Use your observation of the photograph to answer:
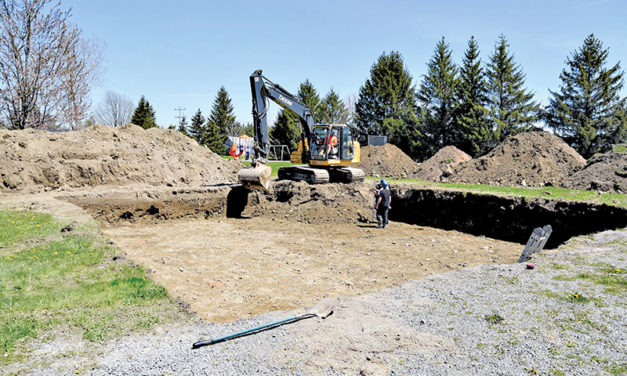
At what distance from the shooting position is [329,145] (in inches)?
648

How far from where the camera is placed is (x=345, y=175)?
17.2 metres

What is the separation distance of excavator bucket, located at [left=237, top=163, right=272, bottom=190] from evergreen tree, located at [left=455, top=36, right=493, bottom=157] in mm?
23071

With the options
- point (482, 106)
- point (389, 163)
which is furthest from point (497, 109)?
point (389, 163)

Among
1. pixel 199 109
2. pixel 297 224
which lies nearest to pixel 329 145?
pixel 297 224

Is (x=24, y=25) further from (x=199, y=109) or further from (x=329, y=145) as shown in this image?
(x=199, y=109)

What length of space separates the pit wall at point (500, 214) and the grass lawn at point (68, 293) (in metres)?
10.9

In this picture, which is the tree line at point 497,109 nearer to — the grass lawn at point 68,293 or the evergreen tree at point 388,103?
the evergreen tree at point 388,103

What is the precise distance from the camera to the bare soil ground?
7.00 meters

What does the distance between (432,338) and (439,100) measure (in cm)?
3476

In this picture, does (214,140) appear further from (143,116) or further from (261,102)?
(261,102)

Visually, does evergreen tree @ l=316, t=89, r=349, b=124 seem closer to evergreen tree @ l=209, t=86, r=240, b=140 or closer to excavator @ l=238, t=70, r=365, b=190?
evergreen tree @ l=209, t=86, r=240, b=140

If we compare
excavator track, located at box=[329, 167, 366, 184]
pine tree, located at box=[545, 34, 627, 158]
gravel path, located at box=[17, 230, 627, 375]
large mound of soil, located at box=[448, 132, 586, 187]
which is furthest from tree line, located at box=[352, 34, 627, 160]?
gravel path, located at box=[17, 230, 627, 375]

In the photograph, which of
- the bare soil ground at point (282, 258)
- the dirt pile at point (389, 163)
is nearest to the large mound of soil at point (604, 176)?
the bare soil ground at point (282, 258)

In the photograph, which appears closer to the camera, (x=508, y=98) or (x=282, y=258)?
(x=282, y=258)
